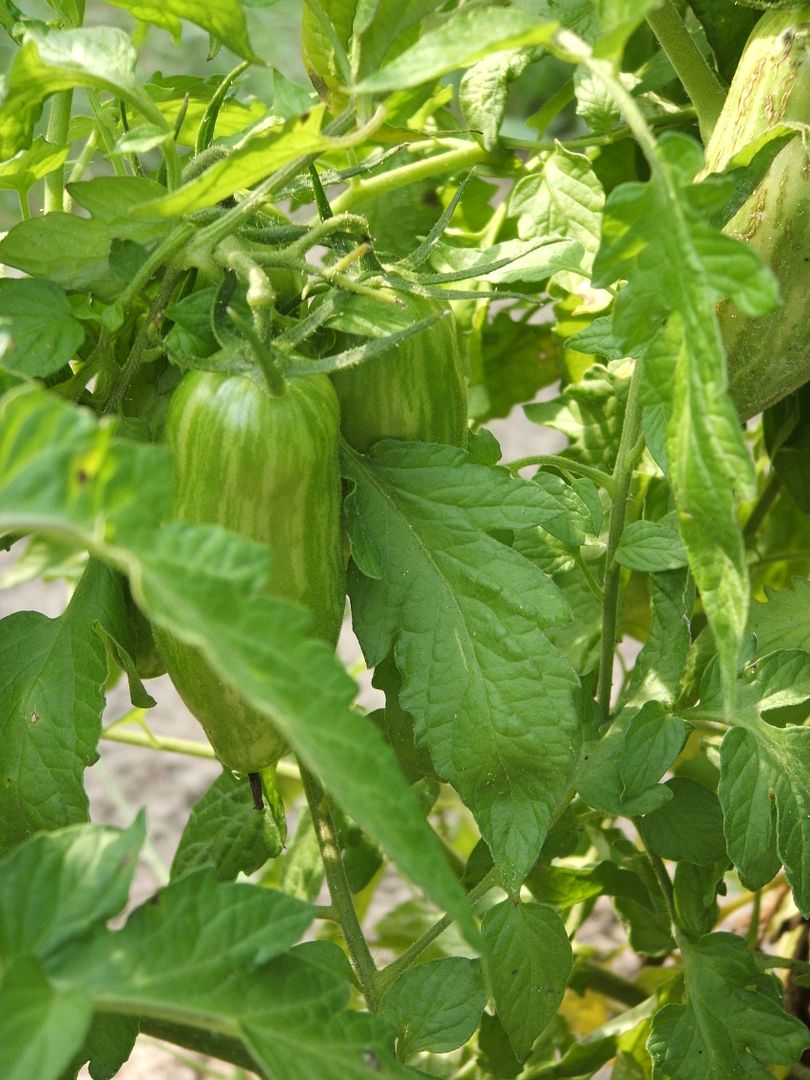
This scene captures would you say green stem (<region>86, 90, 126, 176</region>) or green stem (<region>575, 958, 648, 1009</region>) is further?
green stem (<region>575, 958, 648, 1009</region>)

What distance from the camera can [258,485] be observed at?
41 cm

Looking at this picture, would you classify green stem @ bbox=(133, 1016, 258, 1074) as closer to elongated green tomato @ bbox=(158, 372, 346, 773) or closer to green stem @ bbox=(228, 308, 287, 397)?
elongated green tomato @ bbox=(158, 372, 346, 773)

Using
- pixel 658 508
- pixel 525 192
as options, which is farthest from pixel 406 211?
pixel 658 508

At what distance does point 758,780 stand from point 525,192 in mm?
291

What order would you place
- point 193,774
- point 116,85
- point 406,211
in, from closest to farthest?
point 116,85, point 406,211, point 193,774

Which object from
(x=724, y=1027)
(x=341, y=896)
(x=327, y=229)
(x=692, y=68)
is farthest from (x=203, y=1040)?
(x=692, y=68)

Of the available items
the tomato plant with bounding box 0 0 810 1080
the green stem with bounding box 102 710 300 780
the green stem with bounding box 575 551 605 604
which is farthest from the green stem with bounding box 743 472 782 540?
the green stem with bounding box 102 710 300 780

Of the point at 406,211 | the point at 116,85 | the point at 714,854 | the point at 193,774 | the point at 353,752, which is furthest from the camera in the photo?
the point at 193,774

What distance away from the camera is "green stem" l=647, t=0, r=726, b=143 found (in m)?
0.55

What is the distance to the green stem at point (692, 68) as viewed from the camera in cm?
55

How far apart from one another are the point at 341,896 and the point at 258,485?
0.20 meters

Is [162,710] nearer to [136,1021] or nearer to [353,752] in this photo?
[136,1021]

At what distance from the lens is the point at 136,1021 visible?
51cm

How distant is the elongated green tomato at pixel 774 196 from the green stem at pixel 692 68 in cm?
4
